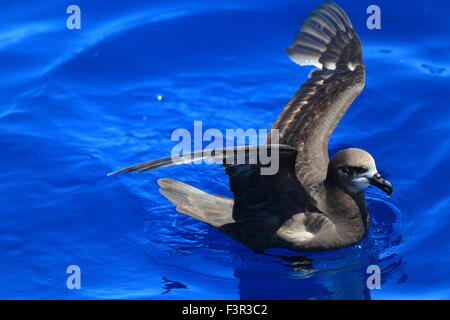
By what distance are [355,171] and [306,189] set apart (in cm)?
46

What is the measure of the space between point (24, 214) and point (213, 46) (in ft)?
12.5

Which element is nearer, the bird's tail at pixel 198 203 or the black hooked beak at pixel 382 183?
the black hooked beak at pixel 382 183

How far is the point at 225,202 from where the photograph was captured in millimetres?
7254

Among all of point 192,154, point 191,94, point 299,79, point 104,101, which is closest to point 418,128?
point 299,79

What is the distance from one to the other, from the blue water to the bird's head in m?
0.64

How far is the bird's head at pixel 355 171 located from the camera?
6.83 metres

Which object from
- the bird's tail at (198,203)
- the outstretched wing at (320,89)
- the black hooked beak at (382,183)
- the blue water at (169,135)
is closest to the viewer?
the black hooked beak at (382,183)

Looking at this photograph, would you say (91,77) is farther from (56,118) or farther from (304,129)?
(304,129)

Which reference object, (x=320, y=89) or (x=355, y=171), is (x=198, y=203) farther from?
(x=320, y=89)

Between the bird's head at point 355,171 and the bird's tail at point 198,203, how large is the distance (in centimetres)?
100

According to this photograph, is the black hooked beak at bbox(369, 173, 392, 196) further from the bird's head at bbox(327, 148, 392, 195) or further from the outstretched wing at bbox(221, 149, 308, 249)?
the outstretched wing at bbox(221, 149, 308, 249)

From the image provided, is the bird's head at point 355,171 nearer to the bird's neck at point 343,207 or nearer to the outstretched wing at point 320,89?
the bird's neck at point 343,207

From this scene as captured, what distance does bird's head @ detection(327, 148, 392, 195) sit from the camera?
6.83m

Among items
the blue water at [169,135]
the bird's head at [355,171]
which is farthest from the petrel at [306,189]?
the blue water at [169,135]
